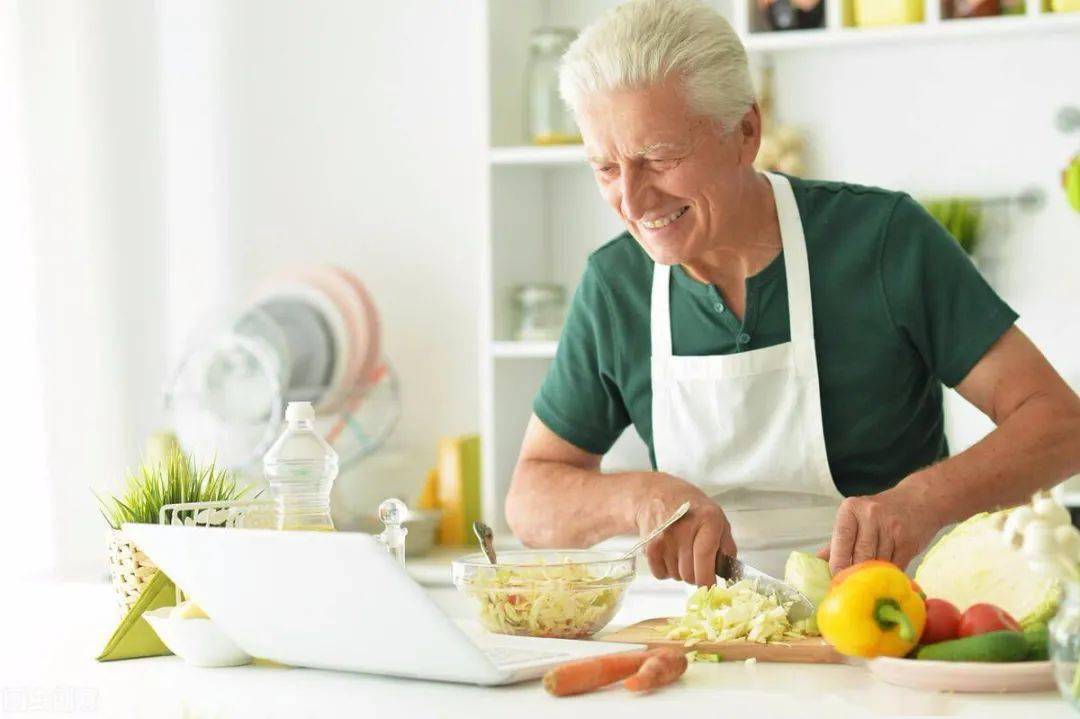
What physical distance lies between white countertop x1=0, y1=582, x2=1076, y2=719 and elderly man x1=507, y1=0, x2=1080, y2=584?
0.41m

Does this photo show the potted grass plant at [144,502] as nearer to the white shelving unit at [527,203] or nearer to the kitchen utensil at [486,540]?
the kitchen utensil at [486,540]

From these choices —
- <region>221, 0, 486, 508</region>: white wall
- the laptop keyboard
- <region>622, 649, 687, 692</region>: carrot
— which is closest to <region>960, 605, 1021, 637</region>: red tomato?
<region>622, 649, 687, 692</region>: carrot

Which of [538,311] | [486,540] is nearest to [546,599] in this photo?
[486,540]

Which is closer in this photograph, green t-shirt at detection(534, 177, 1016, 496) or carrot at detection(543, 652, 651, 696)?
carrot at detection(543, 652, 651, 696)

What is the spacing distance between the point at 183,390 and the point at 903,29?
6.00ft

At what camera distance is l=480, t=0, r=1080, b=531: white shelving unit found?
10.7 ft

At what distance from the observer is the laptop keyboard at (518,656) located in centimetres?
139

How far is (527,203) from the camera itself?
3602 mm

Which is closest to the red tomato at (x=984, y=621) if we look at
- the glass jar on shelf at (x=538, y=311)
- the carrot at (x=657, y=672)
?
the carrot at (x=657, y=672)

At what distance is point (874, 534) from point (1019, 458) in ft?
1.17

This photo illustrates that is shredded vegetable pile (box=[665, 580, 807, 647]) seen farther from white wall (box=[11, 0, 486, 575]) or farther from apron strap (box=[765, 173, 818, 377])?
white wall (box=[11, 0, 486, 575])

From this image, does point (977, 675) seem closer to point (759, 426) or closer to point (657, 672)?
point (657, 672)

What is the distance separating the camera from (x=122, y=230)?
362 cm

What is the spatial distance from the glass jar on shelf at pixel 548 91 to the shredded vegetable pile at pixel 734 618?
6.54 feet
